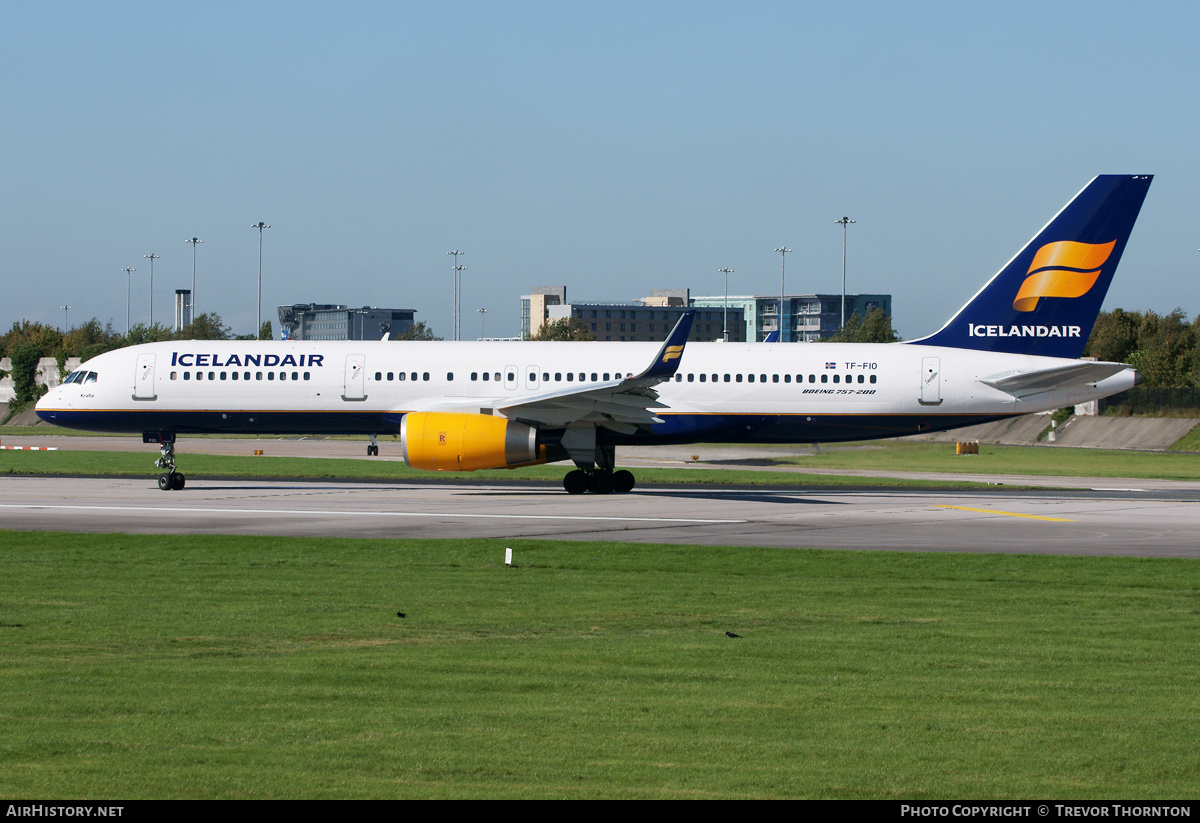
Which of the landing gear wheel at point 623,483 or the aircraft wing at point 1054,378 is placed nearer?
the aircraft wing at point 1054,378

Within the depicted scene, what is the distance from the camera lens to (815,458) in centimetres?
5219

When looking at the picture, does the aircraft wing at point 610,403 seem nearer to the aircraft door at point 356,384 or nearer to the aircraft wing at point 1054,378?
the aircraft door at point 356,384

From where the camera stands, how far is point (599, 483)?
32250mm

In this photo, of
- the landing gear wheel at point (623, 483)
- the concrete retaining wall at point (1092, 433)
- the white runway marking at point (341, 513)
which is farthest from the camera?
the concrete retaining wall at point (1092, 433)

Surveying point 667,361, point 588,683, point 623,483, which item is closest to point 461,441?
point 623,483

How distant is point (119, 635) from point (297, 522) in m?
12.3

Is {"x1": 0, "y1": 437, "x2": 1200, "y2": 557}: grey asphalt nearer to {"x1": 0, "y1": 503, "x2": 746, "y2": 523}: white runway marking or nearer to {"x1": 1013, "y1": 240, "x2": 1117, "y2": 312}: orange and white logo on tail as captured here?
{"x1": 0, "y1": 503, "x2": 746, "y2": 523}: white runway marking

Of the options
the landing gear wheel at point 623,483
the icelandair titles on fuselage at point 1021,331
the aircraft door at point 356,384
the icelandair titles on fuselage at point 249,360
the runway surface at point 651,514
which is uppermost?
the icelandair titles on fuselage at point 1021,331

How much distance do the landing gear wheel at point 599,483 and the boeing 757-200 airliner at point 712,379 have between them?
0.03 metres

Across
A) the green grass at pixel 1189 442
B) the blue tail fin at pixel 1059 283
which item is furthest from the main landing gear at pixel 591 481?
the green grass at pixel 1189 442

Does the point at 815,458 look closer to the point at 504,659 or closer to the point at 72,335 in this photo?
the point at 504,659

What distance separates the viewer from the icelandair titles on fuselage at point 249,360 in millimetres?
33438

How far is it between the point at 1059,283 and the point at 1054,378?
2.92m

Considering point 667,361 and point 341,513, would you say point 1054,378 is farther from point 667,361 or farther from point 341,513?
point 341,513
